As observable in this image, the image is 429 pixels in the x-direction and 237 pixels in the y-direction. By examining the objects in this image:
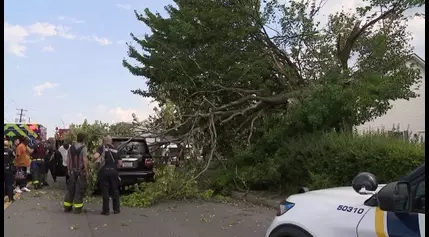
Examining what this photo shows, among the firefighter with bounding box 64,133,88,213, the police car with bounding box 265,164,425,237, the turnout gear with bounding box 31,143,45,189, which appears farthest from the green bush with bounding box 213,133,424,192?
the turnout gear with bounding box 31,143,45,189

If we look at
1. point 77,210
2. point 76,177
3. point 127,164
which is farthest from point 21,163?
point 77,210

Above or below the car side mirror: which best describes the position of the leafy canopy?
above

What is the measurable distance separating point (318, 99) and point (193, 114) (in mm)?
3895

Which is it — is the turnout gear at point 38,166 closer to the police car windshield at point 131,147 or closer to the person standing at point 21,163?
the person standing at point 21,163

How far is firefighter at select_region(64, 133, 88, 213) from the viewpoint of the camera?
9902 mm

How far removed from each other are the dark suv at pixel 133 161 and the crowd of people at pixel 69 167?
0.92 feet

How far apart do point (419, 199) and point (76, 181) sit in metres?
7.73

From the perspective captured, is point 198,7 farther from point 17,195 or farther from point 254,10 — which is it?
point 17,195

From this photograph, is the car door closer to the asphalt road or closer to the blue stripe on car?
the blue stripe on car

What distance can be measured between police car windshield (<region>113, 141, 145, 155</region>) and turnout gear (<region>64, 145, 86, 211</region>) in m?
2.63

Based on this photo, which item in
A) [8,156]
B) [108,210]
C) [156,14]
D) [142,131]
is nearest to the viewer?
[108,210]

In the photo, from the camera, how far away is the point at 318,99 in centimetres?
1183

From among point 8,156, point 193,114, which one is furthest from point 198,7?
point 8,156

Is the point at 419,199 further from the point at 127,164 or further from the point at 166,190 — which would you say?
the point at 127,164
